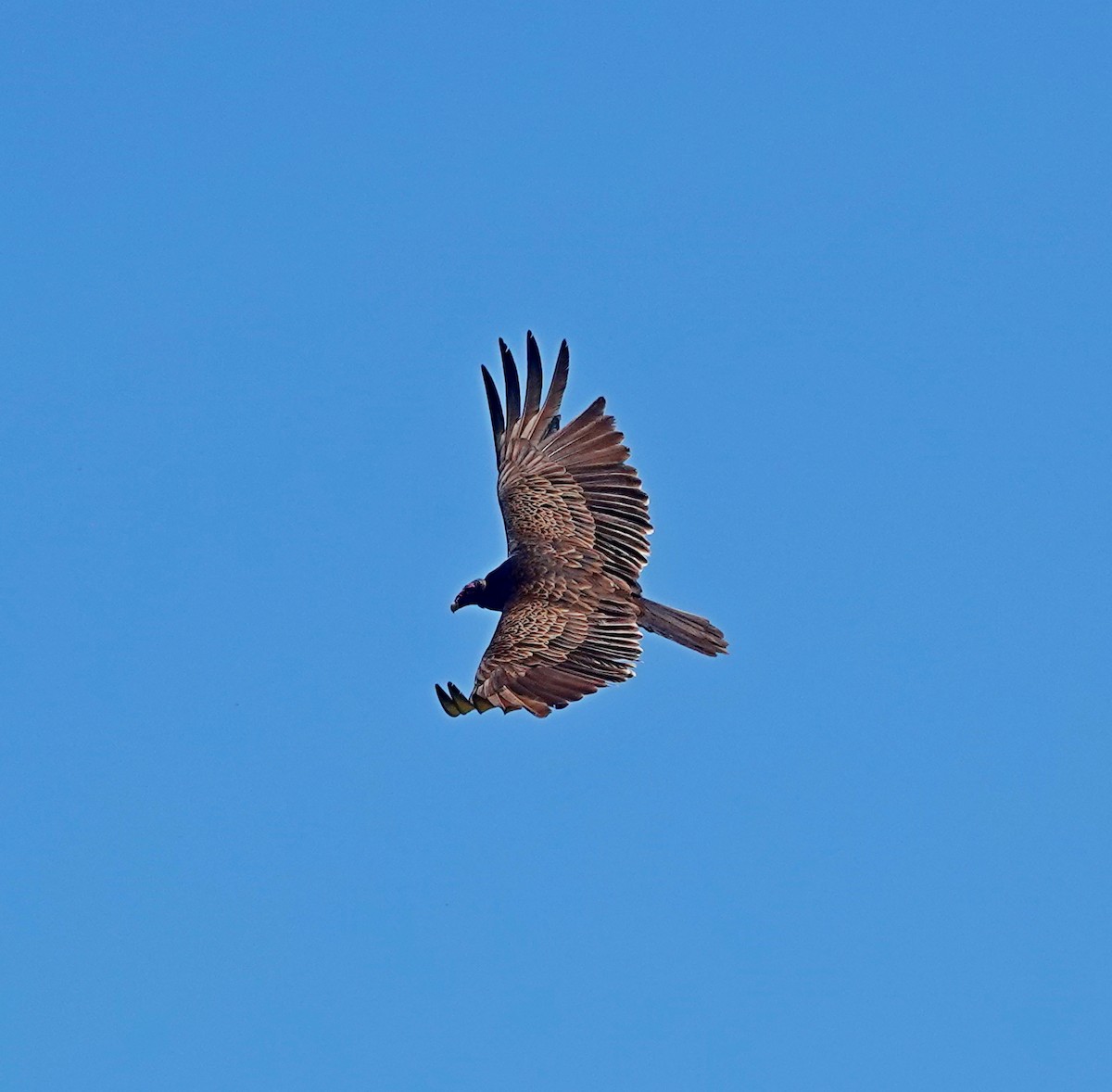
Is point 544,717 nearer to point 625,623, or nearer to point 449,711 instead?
point 449,711

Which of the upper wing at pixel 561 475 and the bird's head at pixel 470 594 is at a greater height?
the upper wing at pixel 561 475

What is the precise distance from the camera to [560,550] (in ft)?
60.7

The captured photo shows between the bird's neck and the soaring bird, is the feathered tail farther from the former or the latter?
the bird's neck

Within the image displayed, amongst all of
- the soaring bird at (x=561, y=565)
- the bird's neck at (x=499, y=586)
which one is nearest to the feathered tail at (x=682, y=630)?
the soaring bird at (x=561, y=565)

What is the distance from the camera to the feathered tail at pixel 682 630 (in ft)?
59.3

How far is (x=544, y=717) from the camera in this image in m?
15.2

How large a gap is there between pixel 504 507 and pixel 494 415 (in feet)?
3.99

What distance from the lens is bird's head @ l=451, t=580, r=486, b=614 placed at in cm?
1858

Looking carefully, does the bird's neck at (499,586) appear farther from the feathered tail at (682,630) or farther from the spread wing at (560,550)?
the feathered tail at (682,630)

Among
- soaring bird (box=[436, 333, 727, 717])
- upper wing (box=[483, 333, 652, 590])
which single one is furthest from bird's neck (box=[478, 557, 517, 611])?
upper wing (box=[483, 333, 652, 590])

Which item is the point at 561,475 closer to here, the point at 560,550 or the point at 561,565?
the point at 560,550

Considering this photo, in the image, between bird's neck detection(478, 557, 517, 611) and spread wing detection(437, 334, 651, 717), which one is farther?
bird's neck detection(478, 557, 517, 611)

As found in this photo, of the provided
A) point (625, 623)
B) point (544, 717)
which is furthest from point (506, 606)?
point (544, 717)

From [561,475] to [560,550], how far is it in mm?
1283
